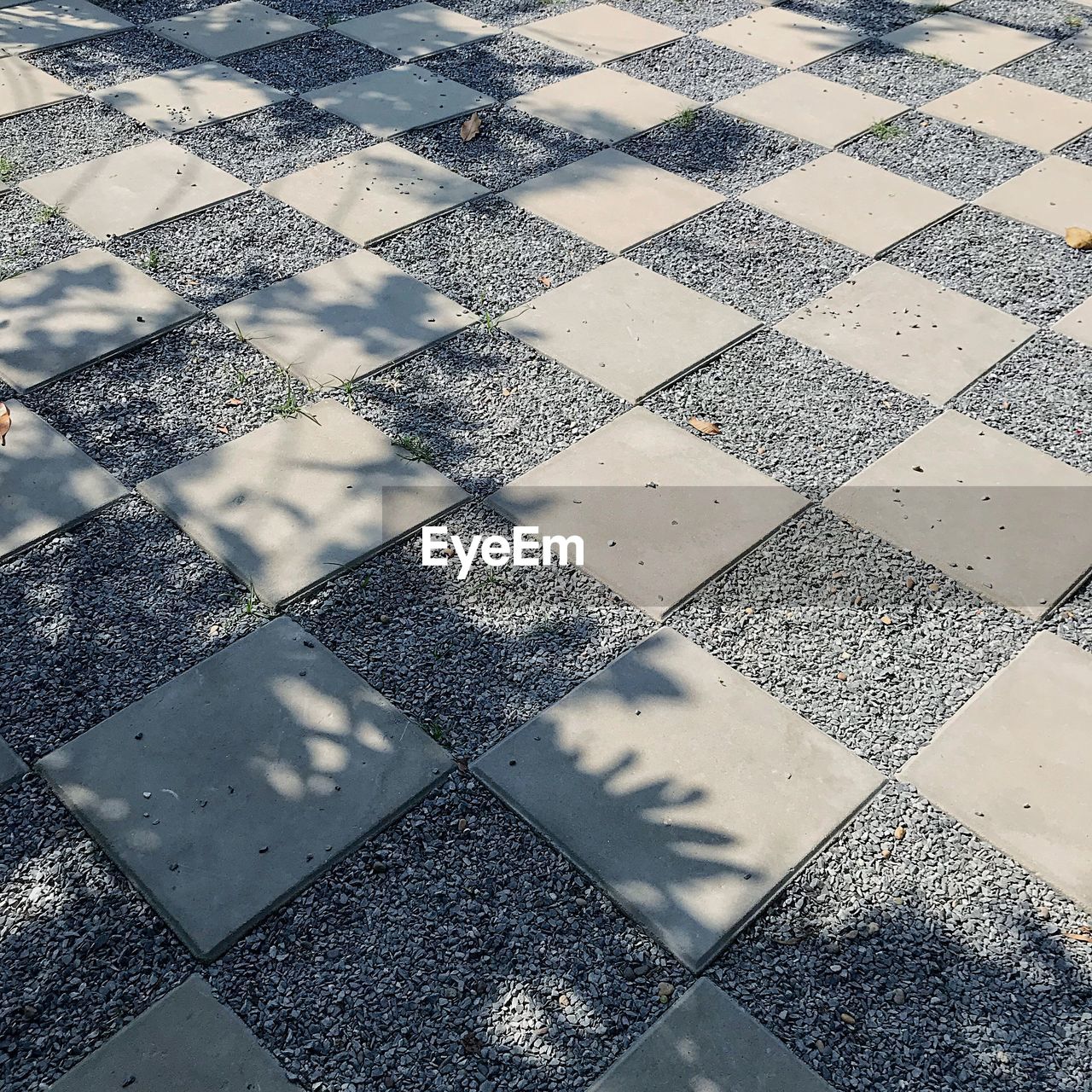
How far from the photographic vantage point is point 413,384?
4152 mm

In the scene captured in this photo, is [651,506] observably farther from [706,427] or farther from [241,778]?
[241,778]

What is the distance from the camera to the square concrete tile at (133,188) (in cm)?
500

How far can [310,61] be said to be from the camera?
20.8 ft

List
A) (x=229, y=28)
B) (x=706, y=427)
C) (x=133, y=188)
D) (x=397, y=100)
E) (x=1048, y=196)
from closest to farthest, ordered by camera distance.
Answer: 1. (x=706, y=427)
2. (x=133, y=188)
3. (x=1048, y=196)
4. (x=397, y=100)
5. (x=229, y=28)

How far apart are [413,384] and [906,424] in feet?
5.92

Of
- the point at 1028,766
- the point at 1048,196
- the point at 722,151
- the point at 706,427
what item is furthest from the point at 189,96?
the point at 1028,766

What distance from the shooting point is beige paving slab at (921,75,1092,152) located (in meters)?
5.82

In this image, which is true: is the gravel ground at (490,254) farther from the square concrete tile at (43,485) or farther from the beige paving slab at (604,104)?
the square concrete tile at (43,485)

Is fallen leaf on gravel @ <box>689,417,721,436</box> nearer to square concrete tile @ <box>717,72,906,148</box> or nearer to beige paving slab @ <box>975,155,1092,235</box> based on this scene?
beige paving slab @ <box>975,155,1092,235</box>

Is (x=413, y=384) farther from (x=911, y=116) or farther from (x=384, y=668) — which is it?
(x=911, y=116)

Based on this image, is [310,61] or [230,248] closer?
[230,248]

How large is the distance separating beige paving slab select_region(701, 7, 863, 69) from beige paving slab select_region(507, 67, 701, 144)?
805mm

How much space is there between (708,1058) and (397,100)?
5.11m

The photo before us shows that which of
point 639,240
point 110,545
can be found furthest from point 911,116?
point 110,545
